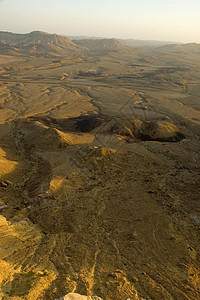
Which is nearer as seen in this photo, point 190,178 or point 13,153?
point 190,178

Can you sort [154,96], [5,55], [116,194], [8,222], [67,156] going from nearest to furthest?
[8,222], [116,194], [67,156], [154,96], [5,55]

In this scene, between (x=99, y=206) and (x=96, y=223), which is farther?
(x=99, y=206)

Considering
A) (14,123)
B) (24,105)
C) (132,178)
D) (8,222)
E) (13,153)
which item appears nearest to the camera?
(8,222)

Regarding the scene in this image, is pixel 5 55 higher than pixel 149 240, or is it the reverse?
pixel 5 55

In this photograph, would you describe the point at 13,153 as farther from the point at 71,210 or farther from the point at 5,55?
the point at 5,55

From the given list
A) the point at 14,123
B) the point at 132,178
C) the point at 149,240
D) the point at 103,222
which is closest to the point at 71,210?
the point at 103,222

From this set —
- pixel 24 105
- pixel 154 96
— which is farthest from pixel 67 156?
pixel 154 96

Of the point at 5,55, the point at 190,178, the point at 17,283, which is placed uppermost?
the point at 5,55

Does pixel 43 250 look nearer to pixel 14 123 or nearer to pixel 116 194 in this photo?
pixel 116 194

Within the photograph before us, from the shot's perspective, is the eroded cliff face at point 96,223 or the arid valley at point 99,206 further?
the arid valley at point 99,206

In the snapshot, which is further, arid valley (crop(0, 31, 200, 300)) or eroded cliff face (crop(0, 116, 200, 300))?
arid valley (crop(0, 31, 200, 300))
